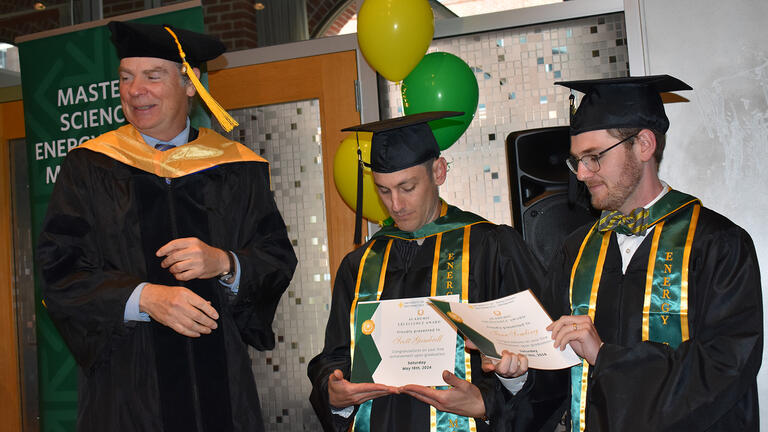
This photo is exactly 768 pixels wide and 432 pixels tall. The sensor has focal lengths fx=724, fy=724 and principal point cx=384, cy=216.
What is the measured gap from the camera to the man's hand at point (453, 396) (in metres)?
2.20

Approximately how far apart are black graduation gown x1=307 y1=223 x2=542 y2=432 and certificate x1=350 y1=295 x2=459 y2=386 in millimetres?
153

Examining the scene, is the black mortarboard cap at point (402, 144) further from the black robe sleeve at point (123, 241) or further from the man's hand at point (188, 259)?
the man's hand at point (188, 259)

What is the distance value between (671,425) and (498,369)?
0.48 metres

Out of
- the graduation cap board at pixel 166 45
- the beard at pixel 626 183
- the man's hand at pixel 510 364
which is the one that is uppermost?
the graduation cap board at pixel 166 45

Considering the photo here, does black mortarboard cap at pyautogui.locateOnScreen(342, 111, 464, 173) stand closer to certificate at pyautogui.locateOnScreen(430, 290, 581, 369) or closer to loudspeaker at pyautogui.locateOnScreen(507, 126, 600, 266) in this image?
certificate at pyautogui.locateOnScreen(430, 290, 581, 369)

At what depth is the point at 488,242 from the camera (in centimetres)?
249

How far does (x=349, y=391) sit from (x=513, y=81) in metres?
2.39

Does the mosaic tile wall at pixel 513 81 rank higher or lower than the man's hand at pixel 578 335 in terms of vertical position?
higher

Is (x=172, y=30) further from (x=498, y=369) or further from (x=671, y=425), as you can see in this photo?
(x=671, y=425)

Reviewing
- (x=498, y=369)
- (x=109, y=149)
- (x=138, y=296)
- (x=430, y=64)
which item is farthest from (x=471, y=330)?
(x=430, y=64)

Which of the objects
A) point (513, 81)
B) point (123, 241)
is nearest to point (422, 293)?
point (123, 241)

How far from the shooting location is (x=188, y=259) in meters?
2.08

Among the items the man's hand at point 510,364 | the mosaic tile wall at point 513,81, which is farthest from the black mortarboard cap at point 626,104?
the mosaic tile wall at point 513,81

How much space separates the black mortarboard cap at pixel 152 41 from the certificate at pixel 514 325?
1.23m
